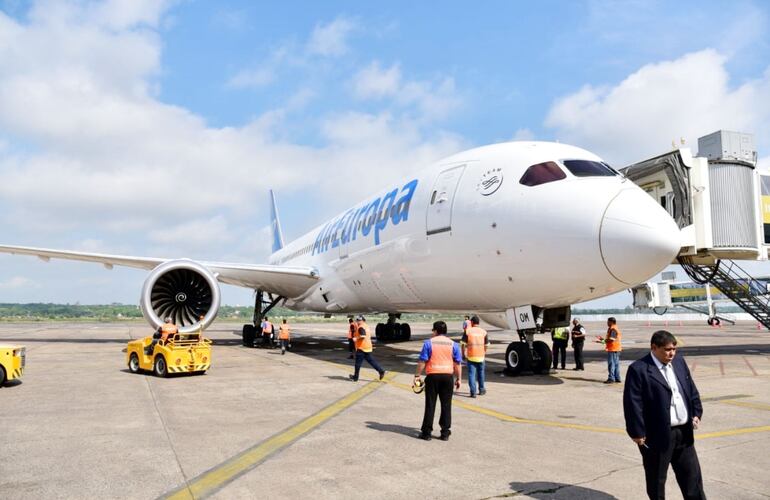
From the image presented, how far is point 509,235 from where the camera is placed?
31.1 feet

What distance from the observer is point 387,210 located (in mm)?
13453

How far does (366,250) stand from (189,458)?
9.27 metres

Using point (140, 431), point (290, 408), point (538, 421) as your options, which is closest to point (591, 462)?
point (538, 421)

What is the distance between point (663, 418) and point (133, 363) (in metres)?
11.2

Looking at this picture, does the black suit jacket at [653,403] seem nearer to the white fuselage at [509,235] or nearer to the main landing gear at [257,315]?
the white fuselage at [509,235]

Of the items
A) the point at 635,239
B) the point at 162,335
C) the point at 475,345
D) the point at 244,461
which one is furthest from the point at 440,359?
the point at 162,335

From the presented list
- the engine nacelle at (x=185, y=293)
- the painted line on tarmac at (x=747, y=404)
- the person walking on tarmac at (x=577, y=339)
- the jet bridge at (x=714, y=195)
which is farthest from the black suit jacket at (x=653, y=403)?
the jet bridge at (x=714, y=195)

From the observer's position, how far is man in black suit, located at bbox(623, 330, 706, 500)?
11.9 feet

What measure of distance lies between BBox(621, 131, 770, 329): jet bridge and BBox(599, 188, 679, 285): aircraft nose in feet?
28.1

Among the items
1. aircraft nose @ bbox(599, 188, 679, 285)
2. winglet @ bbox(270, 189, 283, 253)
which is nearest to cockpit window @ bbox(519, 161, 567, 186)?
aircraft nose @ bbox(599, 188, 679, 285)

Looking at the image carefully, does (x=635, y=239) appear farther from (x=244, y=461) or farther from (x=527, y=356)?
(x=244, y=461)

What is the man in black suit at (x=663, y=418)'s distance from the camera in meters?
3.63

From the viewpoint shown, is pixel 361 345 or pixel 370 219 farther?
pixel 370 219

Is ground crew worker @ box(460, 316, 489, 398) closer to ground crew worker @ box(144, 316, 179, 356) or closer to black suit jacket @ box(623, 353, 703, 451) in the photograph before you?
black suit jacket @ box(623, 353, 703, 451)
